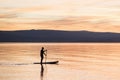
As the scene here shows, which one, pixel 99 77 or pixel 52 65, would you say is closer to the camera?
pixel 99 77

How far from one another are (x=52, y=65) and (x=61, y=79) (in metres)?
16.7

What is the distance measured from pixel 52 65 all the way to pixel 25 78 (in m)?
17.0

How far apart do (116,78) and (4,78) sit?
36.4ft

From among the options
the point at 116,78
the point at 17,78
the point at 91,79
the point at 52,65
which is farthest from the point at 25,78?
the point at 52,65

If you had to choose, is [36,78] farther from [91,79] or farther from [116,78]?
[116,78]

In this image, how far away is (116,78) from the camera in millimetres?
34938

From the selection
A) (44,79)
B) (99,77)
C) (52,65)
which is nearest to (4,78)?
(44,79)

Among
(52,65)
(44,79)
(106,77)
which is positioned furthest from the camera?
(52,65)

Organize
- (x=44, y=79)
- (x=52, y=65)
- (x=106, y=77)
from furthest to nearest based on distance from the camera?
(x=52, y=65), (x=106, y=77), (x=44, y=79)

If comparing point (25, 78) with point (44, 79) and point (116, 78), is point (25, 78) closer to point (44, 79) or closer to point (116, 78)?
point (44, 79)

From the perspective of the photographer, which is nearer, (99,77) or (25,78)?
(25,78)

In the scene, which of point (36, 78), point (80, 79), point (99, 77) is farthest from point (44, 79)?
point (99, 77)

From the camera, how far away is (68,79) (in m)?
34.0

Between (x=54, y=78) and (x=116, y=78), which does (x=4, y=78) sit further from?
(x=116, y=78)
